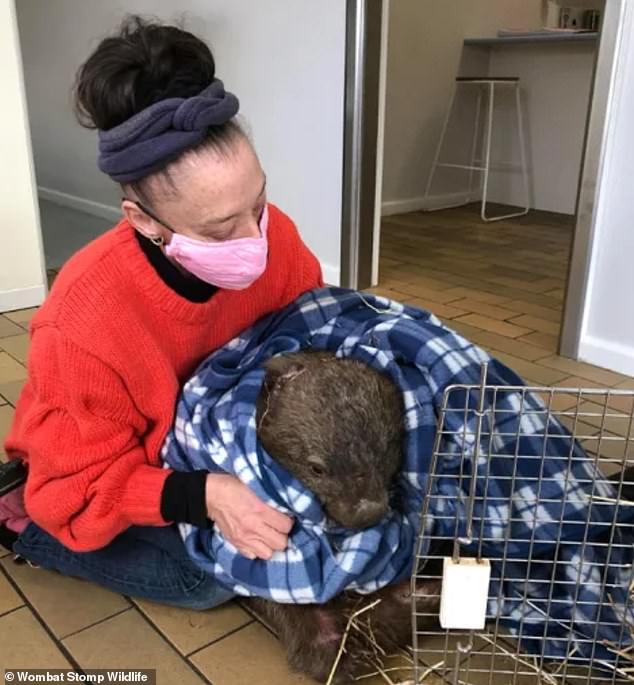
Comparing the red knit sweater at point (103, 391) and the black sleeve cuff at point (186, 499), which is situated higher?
the red knit sweater at point (103, 391)

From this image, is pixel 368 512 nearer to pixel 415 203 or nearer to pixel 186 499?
pixel 186 499

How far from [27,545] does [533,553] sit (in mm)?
891

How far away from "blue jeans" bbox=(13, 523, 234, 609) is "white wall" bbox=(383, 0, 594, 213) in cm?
370

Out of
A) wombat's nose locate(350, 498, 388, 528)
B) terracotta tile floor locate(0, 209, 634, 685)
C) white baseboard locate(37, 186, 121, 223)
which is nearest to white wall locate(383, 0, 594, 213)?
terracotta tile floor locate(0, 209, 634, 685)

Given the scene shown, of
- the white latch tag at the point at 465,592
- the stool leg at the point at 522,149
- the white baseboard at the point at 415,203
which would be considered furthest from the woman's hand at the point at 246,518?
the stool leg at the point at 522,149

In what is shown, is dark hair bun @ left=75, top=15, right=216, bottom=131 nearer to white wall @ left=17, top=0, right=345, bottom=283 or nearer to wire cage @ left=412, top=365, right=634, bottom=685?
wire cage @ left=412, top=365, right=634, bottom=685

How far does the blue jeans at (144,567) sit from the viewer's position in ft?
4.27

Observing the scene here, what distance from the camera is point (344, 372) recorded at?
118cm

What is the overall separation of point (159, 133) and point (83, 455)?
1.66 feet

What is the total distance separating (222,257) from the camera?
3.95ft

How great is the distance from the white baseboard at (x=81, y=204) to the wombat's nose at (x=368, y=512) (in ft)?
11.6

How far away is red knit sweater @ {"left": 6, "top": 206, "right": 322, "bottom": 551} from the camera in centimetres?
120

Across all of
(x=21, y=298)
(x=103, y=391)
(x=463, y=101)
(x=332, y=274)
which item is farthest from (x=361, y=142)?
(x=463, y=101)

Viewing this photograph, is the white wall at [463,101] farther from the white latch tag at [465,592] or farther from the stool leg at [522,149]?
the white latch tag at [465,592]
